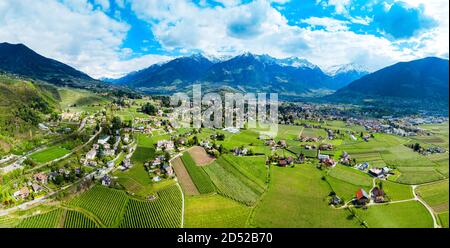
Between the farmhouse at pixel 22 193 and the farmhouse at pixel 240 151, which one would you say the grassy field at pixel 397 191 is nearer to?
the farmhouse at pixel 240 151

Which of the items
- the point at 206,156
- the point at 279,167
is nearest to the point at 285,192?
the point at 279,167

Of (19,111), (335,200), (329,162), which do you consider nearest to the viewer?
(335,200)

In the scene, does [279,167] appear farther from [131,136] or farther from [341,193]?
[131,136]

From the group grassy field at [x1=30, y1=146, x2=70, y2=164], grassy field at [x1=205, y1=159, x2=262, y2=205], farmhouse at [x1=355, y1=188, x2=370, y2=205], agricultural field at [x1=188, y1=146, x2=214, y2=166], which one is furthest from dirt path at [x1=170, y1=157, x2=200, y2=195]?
grassy field at [x1=30, y1=146, x2=70, y2=164]

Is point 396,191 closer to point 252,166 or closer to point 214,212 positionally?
point 252,166

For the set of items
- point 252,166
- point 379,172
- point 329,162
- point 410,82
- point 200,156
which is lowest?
point 379,172

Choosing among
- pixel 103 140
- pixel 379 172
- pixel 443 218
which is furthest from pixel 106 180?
pixel 379 172

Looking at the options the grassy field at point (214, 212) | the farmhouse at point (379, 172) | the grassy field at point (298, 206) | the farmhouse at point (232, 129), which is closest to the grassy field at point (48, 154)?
the grassy field at point (214, 212)
